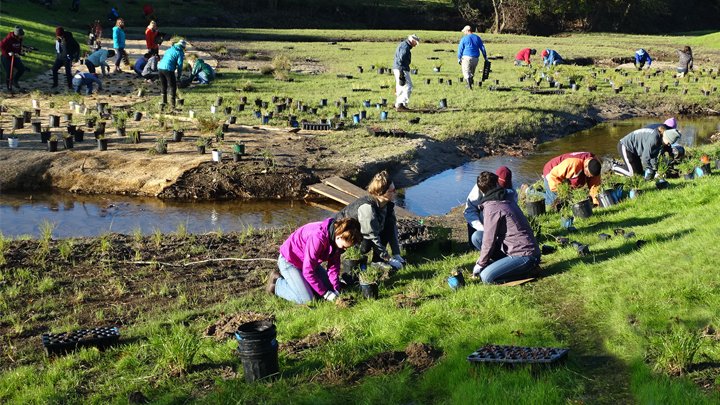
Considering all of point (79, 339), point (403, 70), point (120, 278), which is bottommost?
point (120, 278)

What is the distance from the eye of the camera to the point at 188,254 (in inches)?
476

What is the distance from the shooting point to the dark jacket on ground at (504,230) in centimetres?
949

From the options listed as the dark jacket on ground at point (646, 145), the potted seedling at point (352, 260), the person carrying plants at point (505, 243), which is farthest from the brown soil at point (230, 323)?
the dark jacket on ground at point (646, 145)

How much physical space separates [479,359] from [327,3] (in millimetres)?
59431

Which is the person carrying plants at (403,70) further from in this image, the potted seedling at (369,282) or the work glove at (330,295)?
the work glove at (330,295)

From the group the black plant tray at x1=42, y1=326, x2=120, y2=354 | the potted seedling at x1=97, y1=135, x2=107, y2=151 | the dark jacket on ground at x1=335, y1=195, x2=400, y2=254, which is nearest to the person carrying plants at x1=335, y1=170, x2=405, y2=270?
the dark jacket on ground at x1=335, y1=195, x2=400, y2=254

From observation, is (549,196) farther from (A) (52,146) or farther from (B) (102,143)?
(A) (52,146)

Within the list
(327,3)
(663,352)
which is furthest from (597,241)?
(327,3)

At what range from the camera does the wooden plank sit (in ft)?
51.0

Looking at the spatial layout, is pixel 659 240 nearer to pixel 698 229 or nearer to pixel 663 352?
pixel 698 229

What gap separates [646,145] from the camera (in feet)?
47.9

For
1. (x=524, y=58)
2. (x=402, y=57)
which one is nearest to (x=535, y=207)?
(x=402, y=57)

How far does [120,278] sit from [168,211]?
452 cm

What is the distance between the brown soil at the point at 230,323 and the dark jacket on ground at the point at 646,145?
817 cm
